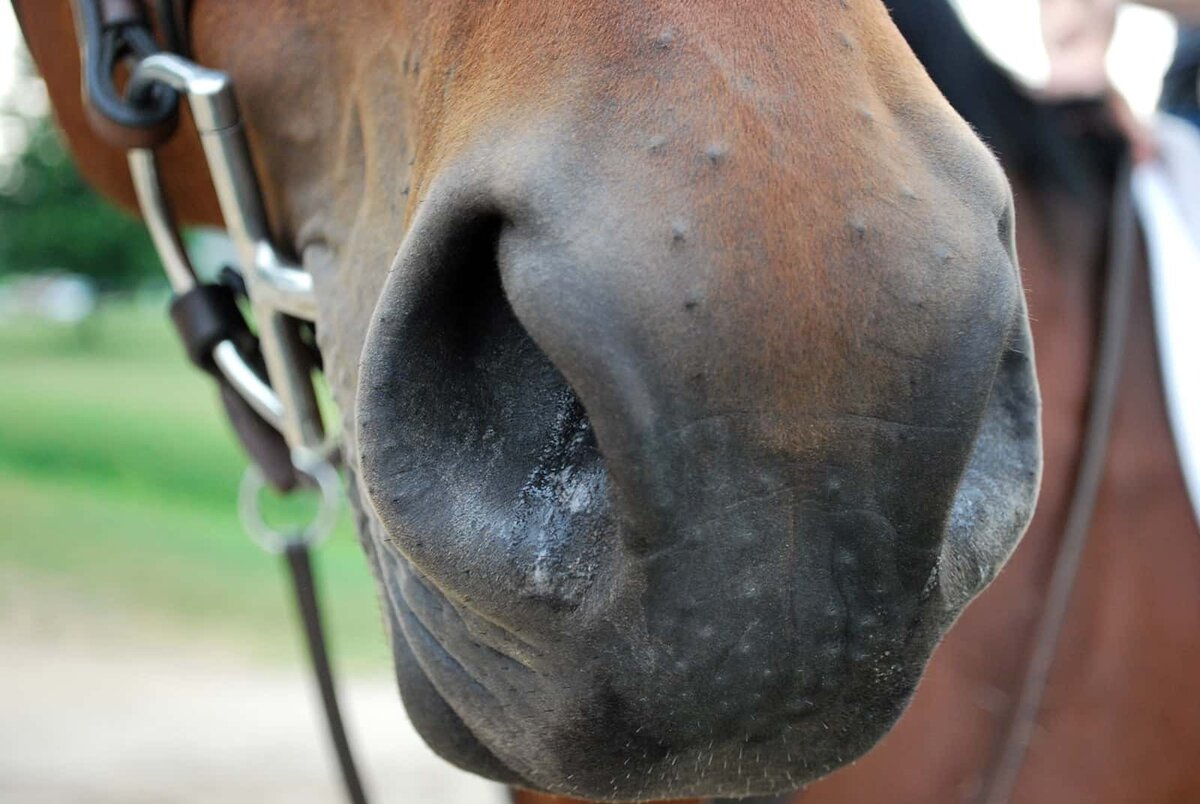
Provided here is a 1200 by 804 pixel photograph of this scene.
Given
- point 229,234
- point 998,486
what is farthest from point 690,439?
point 229,234

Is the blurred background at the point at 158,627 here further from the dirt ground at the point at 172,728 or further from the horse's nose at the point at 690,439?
the horse's nose at the point at 690,439

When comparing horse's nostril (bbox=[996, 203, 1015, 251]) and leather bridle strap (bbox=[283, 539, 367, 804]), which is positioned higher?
horse's nostril (bbox=[996, 203, 1015, 251])

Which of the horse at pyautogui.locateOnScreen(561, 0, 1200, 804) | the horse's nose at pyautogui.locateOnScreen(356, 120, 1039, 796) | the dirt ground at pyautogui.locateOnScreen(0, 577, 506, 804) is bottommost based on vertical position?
the dirt ground at pyautogui.locateOnScreen(0, 577, 506, 804)

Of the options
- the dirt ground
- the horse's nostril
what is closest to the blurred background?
the dirt ground

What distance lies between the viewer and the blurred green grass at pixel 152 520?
502 cm

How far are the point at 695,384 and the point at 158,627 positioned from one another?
4.75 meters

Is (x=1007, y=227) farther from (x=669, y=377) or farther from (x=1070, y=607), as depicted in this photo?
(x=1070, y=607)

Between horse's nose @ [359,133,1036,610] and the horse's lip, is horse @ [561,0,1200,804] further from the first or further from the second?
horse's nose @ [359,133,1036,610]

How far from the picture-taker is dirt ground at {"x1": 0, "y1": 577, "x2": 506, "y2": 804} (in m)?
3.63

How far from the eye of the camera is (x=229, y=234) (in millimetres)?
1054

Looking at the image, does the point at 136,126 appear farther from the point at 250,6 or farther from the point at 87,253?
the point at 87,253

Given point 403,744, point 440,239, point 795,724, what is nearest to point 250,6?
point 440,239

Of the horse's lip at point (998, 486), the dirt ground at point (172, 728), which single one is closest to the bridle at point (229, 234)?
the horse's lip at point (998, 486)

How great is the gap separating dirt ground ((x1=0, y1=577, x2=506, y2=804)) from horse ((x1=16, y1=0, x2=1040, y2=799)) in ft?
10.4
